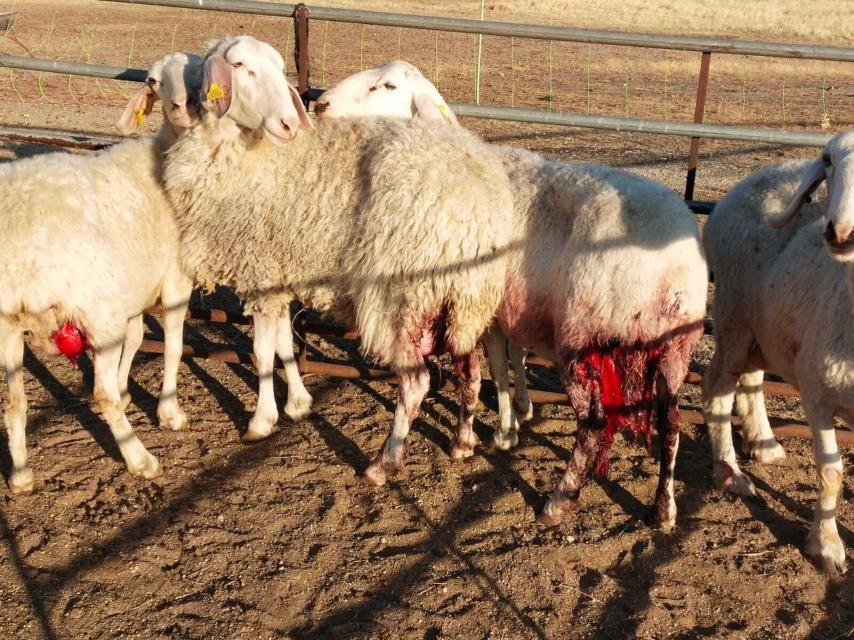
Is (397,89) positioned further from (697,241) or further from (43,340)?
(43,340)

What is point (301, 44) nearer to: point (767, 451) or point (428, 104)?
point (428, 104)

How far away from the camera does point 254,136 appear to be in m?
4.38

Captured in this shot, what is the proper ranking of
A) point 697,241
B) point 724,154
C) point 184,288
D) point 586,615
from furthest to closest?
point 724,154 → point 184,288 → point 697,241 → point 586,615

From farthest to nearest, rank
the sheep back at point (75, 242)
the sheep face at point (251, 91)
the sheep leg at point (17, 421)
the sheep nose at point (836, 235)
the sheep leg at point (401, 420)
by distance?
the sheep leg at point (401, 420) < the sheep face at point (251, 91) < the sheep leg at point (17, 421) < the sheep back at point (75, 242) < the sheep nose at point (836, 235)

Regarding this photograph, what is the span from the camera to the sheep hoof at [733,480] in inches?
170

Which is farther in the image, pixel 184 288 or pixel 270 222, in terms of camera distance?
pixel 184 288

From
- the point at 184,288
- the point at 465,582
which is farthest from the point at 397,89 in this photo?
the point at 465,582

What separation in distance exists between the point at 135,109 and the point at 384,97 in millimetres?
1337

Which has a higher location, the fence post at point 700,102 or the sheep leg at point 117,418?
the fence post at point 700,102

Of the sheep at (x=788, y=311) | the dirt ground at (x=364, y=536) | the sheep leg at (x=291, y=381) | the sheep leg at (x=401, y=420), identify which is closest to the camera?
the dirt ground at (x=364, y=536)

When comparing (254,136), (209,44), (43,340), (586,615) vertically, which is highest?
(209,44)

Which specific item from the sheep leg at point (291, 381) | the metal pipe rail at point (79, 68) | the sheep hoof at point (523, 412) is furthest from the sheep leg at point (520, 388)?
the metal pipe rail at point (79, 68)

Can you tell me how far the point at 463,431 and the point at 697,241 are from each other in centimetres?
159

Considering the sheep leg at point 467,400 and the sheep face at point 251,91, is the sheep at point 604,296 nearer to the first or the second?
the sheep leg at point 467,400
